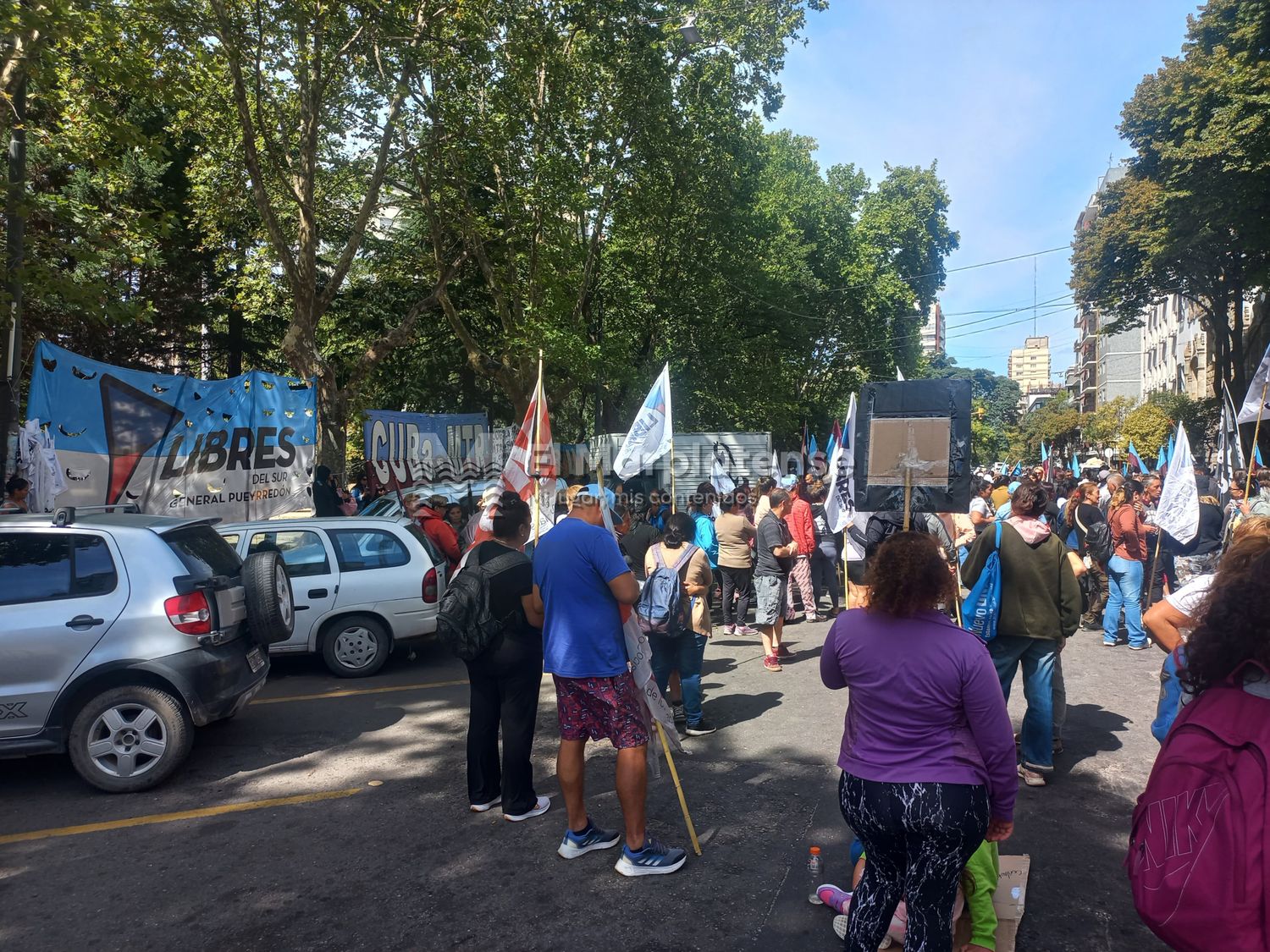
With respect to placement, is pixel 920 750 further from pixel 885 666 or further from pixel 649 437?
pixel 649 437

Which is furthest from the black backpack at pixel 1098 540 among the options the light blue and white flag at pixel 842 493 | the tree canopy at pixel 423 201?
the tree canopy at pixel 423 201

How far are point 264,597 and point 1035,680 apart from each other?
5181mm

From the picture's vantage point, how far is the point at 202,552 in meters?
6.12

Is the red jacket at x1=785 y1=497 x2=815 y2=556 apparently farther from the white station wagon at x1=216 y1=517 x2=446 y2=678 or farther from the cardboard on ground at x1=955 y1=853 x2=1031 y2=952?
the cardboard on ground at x1=955 y1=853 x2=1031 y2=952

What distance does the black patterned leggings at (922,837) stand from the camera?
2695 millimetres

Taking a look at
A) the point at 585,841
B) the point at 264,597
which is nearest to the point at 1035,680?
the point at 585,841

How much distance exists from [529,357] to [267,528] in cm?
1268

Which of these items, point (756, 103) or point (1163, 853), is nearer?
point (1163, 853)

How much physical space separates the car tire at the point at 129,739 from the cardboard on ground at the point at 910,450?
5057 mm

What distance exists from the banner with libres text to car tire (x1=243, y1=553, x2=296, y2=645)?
442 cm

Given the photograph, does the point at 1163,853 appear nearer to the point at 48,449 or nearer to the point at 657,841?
the point at 657,841

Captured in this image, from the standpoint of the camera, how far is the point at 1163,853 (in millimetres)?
1852

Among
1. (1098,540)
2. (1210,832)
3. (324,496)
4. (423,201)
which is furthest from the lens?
(423,201)

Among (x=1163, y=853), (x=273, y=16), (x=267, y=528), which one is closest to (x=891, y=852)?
(x=1163, y=853)
